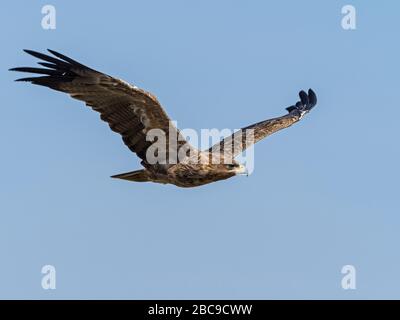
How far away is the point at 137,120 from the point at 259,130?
11.4 feet

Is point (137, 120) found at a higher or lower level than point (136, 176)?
higher

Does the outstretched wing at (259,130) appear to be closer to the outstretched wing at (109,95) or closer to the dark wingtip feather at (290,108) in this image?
the dark wingtip feather at (290,108)

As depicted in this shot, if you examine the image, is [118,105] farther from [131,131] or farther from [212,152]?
[212,152]

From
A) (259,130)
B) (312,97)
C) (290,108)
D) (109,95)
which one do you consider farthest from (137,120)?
(312,97)

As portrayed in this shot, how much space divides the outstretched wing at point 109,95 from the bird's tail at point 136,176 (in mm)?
577

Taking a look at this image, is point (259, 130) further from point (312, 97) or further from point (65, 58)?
point (65, 58)

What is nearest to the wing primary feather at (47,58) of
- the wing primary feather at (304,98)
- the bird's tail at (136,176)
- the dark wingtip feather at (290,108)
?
the bird's tail at (136,176)

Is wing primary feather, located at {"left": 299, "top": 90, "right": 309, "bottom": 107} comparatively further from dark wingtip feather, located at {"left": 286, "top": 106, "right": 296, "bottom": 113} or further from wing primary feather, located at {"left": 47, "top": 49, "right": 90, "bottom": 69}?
wing primary feather, located at {"left": 47, "top": 49, "right": 90, "bottom": 69}

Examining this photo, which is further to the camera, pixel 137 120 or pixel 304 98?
pixel 304 98

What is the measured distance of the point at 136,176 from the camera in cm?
1647

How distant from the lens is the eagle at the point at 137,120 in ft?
50.4

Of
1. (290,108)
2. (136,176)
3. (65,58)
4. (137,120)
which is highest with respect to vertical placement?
(290,108)

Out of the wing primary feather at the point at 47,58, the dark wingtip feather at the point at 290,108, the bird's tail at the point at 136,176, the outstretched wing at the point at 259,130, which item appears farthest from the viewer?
the dark wingtip feather at the point at 290,108
